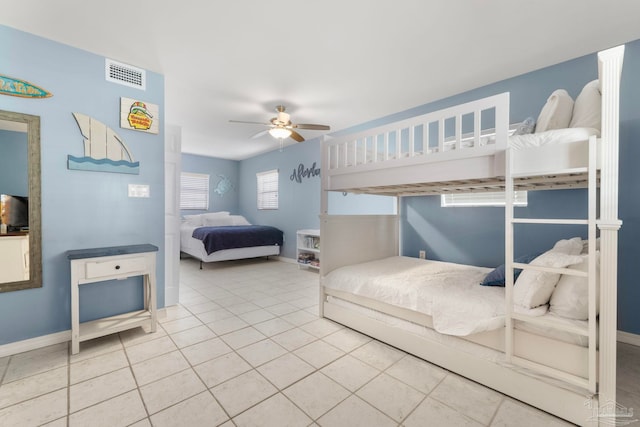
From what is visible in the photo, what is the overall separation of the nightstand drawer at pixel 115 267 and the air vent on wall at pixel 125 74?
1.66 meters

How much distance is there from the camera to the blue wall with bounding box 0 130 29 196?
2.08m

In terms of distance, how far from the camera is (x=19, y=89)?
2125mm

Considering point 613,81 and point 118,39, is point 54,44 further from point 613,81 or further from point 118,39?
point 613,81

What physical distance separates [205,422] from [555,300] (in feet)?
6.71

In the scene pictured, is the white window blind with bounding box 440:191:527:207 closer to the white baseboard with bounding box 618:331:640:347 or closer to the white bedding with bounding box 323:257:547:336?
the white bedding with bounding box 323:257:547:336

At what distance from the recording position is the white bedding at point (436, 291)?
174cm

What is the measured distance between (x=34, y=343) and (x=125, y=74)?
7.96 ft

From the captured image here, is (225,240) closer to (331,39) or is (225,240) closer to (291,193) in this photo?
(291,193)

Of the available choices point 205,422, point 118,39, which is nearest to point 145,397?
point 205,422

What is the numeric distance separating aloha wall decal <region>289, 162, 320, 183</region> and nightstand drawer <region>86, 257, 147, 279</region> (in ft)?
11.4

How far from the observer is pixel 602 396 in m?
1.36

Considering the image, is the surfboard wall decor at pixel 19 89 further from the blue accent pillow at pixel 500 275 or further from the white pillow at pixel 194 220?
the white pillow at pixel 194 220

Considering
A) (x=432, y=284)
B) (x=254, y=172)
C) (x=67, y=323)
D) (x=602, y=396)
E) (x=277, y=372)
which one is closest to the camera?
(x=602, y=396)

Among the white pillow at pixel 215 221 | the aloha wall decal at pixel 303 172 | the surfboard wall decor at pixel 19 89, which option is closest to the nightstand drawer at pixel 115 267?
the surfboard wall decor at pixel 19 89
